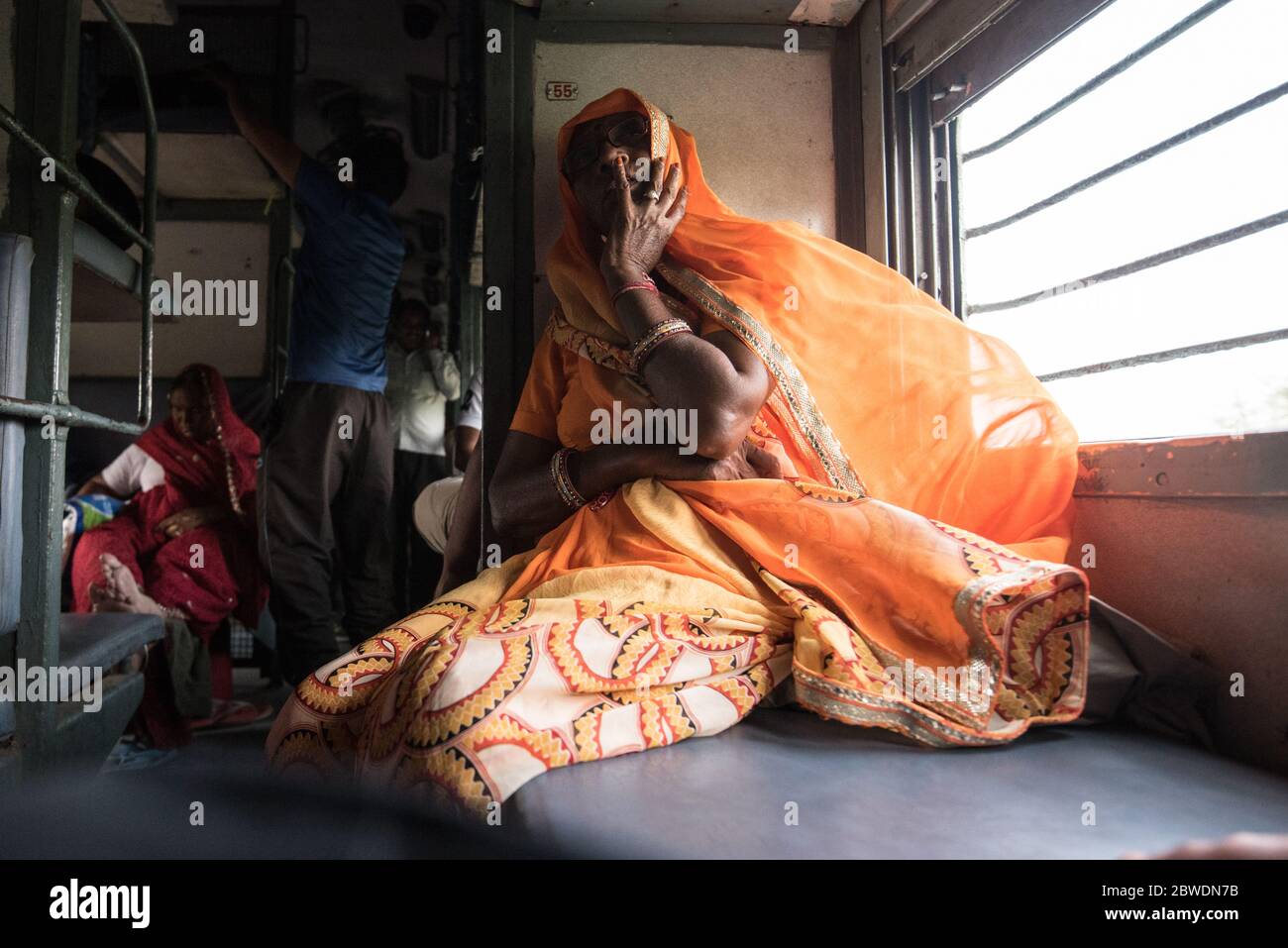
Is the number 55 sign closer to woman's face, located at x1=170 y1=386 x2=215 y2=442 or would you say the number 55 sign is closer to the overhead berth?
the overhead berth

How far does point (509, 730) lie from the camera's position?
38.1 inches

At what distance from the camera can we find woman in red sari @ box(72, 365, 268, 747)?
3.22 m

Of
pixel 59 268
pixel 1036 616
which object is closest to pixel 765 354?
pixel 1036 616

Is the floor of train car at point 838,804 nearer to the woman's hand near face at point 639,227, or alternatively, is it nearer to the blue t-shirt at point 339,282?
the woman's hand near face at point 639,227

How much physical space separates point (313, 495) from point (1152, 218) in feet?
9.43

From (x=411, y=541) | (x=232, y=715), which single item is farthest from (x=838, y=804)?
(x=411, y=541)

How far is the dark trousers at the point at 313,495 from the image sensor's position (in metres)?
3.15

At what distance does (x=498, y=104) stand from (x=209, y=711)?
266cm

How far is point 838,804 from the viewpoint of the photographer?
90 cm

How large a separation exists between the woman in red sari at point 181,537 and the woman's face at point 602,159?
2.53 metres

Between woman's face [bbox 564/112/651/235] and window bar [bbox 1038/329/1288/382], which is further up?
woman's face [bbox 564/112/651/235]

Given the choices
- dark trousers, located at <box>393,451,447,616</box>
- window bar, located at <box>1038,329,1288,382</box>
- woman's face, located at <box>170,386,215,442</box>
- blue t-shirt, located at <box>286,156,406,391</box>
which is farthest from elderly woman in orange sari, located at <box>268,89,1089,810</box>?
dark trousers, located at <box>393,451,447,616</box>

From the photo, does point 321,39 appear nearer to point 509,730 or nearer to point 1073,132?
point 1073,132

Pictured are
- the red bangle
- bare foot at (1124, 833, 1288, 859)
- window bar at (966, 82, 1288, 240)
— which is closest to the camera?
bare foot at (1124, 833, 1288, 859)
